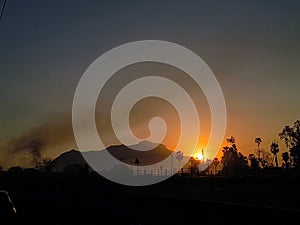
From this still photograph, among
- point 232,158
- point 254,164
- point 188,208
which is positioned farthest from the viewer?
point 232,158

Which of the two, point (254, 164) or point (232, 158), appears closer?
point (254, 164)

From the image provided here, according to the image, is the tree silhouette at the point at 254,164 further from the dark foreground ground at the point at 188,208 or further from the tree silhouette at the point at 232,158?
the dark foreground ground at the point at 188,208

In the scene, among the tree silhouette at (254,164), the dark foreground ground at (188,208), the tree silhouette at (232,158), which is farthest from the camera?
the tree silhouette at (232,158)

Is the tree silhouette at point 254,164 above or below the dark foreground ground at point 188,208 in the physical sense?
above

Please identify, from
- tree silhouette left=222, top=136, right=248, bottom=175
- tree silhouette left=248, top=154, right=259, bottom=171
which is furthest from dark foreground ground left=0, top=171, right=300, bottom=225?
tree silhouette left=222, top=136, right=248, bottom=175

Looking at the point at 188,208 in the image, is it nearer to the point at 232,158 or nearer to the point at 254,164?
the point at 254,164

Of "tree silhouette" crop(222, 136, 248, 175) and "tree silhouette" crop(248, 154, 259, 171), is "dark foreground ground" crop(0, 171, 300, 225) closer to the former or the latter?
"tree silhouette" crop(248, 154, 259, 171)

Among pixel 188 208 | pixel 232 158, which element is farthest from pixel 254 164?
pixel 188 208

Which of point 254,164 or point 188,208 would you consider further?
point 254,164

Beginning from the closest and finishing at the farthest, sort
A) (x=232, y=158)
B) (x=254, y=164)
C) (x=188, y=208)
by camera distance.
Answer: (x=188, y=208) → (x=254, y=164) → (x=232, y=158)

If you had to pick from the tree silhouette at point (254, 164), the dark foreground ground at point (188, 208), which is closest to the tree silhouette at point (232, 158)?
the tree silhouette at point (254, 164)

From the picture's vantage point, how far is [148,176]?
107 meters

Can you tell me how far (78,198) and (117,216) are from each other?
62.0ft

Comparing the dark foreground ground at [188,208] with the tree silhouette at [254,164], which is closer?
the dark foreground ground at [188,208]
